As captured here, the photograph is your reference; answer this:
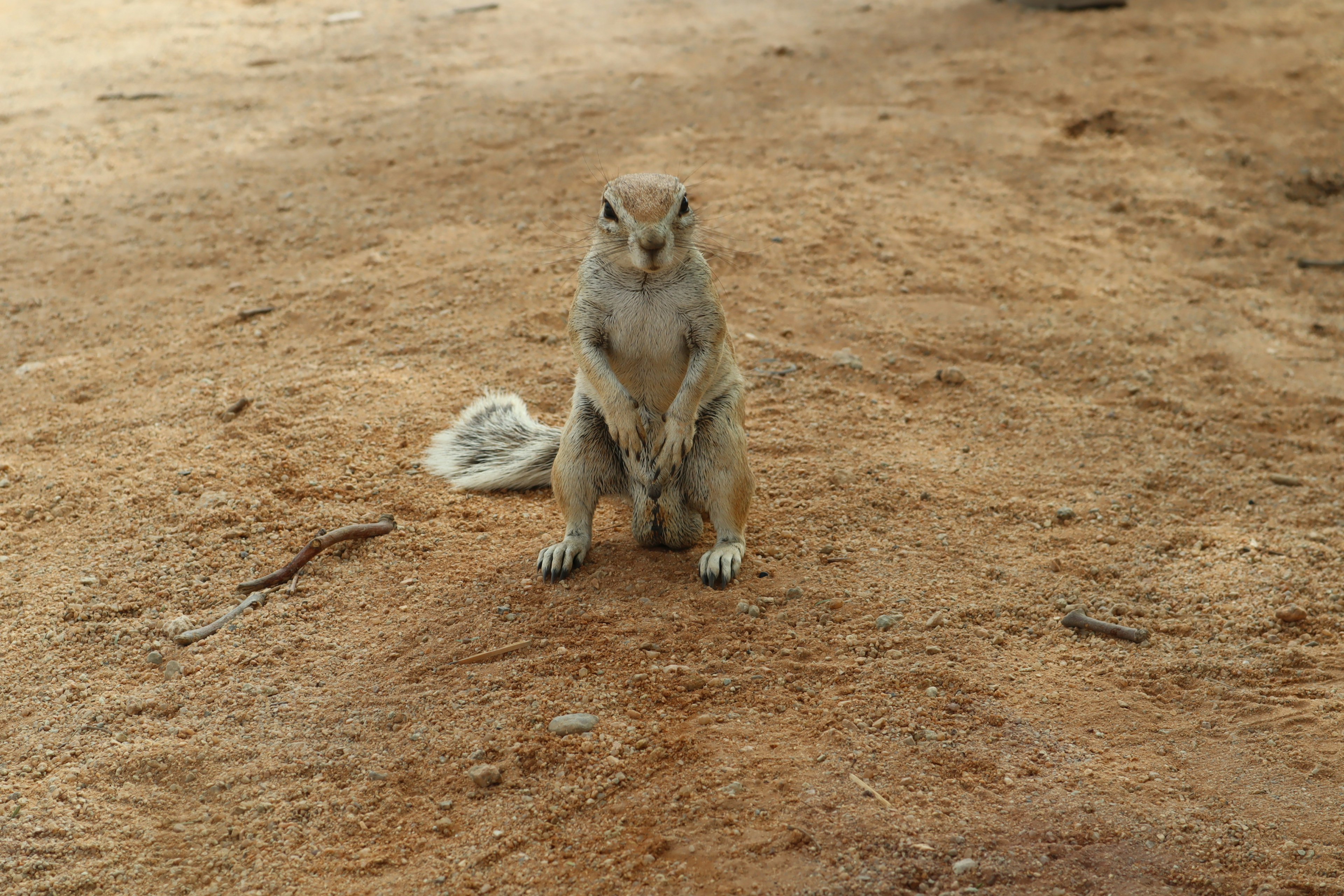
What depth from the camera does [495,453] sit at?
410cm

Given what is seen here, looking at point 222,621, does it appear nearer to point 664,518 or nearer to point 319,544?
point 319,544

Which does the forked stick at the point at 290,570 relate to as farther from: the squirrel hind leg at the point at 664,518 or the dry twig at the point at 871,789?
the dry twig at the point at 871,789

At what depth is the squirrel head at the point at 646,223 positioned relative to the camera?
10.1 ft

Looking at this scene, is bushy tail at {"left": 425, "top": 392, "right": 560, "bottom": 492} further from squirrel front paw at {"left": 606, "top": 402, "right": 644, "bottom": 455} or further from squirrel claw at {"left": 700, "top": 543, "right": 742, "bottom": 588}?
squirrel claw at {"left": 700, "top": 543, "right": 742, "bottom": 588}

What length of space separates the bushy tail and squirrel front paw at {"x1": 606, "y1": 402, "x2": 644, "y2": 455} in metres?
0.62

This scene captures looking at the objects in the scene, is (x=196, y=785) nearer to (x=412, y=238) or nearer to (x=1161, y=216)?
(x=412, y=238)

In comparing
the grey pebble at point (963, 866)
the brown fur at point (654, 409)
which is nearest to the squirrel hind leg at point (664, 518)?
the brown fur at point (654, 409)

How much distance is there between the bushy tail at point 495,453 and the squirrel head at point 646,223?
3.22 feet

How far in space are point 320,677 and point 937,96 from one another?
6.91m

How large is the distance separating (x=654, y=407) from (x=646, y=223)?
71 cm

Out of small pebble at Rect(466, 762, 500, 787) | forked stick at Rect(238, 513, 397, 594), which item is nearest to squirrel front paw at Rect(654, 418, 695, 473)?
forked stick at Rect(238, 513, 397, 594)

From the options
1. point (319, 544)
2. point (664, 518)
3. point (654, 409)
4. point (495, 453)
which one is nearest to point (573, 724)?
point (664, 518)

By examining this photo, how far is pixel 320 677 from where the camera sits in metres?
3.07

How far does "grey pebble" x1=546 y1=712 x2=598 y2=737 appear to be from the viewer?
9.22 ft
